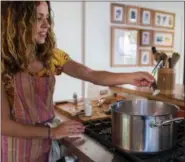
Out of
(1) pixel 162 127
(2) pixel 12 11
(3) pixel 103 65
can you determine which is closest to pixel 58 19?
(3) pixel 103 65

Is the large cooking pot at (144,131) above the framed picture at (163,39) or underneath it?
underneath

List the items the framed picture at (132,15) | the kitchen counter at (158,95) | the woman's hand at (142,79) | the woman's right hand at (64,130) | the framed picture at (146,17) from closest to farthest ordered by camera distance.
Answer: the woman's right hand at (64,130) < the woman's hand at (142,79) < the kitchen counter at (158,95) < the framed picture at (132,15) < the framed picture at (146,17)

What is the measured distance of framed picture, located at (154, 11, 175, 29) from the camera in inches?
117

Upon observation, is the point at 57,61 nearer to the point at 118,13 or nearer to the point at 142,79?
the point at 142,79

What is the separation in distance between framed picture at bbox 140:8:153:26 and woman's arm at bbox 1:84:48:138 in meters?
2.34

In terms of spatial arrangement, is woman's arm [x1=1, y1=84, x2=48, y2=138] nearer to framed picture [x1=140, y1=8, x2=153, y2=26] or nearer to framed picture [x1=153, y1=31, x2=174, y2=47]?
framed picture [x1=140, y1=8, x2=153, y2=26]

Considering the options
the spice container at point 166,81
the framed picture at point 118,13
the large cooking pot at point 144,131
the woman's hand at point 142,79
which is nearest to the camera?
the large cooking pot at point 144,131

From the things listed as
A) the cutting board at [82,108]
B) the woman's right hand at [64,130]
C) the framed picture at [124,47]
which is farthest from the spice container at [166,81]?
the framed picture at [124,47]

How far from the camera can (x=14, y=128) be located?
0.78 m

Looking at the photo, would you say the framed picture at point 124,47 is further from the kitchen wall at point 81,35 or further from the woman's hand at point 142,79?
the woman's hand at point 142,79

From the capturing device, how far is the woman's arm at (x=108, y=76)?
0.97 metres

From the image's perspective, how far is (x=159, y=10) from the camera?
3.00 m

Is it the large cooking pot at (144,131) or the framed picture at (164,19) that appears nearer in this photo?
the large cooking pot at (144,131)

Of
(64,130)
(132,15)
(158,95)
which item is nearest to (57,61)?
(64,130)
